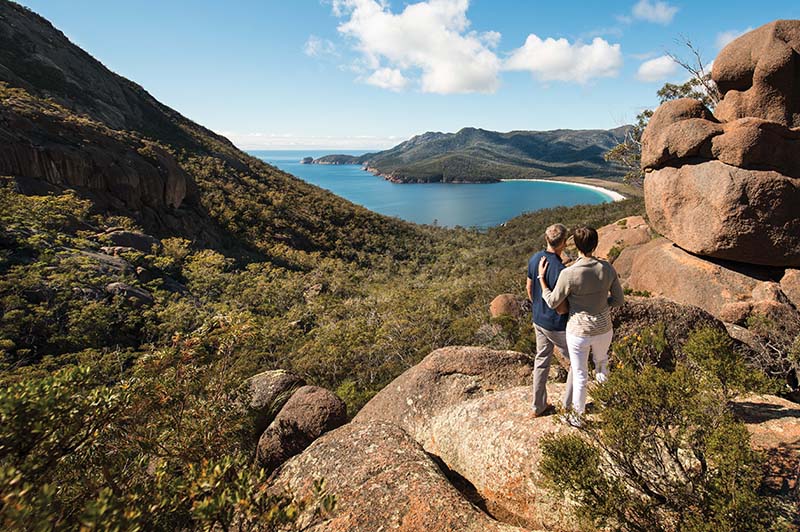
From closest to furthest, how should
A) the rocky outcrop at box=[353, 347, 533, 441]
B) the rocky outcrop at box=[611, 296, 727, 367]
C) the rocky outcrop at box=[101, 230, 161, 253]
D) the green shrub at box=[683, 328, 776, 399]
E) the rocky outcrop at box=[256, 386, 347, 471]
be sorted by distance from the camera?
the green shrub at box=[683, 328, 776, 399] < the rocky outcrop at box=[256, 386, 347, 471] < the rocky outcrop at box=[611, 296, 727, 367] < the rocky outcrop at box=[353, 347, 533, 441] < the rocky outcrop at box=[101, 230, 161, 253]

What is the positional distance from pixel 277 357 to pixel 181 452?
15.8 meters

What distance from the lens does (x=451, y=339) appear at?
19547 mm

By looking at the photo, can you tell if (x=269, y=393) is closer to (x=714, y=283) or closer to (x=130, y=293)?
(x=714, y=283)

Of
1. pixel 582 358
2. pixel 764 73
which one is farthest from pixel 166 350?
pixel 764 73

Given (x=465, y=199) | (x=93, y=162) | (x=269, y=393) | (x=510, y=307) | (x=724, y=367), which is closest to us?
(x=724, y=367)

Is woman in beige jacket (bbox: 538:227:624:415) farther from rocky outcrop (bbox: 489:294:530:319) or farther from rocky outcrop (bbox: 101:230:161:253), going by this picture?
Result: rocky outcrop (bbox: 101:230:161:253)

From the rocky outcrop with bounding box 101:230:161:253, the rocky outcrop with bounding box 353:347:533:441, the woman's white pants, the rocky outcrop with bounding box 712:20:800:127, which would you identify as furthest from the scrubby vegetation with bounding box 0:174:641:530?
the rocky outcrop with bounding box 712:20:800:127

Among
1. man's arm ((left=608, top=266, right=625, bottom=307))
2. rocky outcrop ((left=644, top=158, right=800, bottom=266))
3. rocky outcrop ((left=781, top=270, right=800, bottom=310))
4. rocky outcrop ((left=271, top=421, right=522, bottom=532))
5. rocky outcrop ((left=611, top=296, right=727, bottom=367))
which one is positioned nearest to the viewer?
rocky outcrop ((left=271, top=421, right=522, bottom=532))

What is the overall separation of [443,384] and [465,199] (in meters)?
149

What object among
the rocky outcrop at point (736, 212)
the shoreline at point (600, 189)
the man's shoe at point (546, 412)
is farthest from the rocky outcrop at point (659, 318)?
the shoreline at point (600, 189)

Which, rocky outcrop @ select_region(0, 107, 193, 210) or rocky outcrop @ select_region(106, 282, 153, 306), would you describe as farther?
rocky outcrop @ select_region(0, 107, 193, 210)

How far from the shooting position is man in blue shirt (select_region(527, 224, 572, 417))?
14.8 ft

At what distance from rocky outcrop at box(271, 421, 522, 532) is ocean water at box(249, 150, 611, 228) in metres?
92.8

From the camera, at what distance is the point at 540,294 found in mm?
4738
